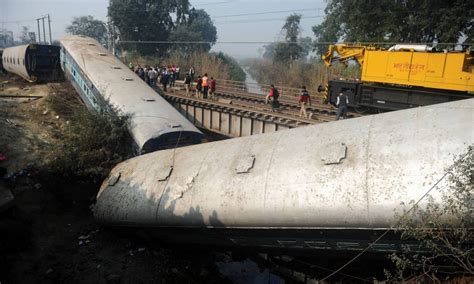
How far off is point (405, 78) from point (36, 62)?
80.2 ft

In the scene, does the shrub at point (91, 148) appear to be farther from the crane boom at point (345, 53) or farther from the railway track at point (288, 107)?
the crane boom at point (345, 53)

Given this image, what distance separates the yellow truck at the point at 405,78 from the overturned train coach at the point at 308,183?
11.5 meters

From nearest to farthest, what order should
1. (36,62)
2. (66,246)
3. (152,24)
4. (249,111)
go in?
(66,246) < (249,111) < (36,62) < (152,24)

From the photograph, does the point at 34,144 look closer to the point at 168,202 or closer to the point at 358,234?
the point at 168,202

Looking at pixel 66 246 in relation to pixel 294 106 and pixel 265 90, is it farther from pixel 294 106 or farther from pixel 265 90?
pixel 265 90

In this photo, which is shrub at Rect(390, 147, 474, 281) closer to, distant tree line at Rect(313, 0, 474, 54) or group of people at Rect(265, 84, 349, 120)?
group of people at Rect(265, 84, 349, 120)

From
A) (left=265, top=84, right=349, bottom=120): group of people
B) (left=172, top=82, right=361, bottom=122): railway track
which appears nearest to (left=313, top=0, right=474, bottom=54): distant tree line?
(left=172, top=82, right=361, bottom=122): railway track

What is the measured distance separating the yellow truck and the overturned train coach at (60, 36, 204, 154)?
1015 centimetres

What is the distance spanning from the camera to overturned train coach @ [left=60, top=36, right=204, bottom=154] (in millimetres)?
13141

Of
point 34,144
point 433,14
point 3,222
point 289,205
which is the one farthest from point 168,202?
point 433,14

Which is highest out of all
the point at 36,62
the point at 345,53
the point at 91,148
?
the point at 345,53

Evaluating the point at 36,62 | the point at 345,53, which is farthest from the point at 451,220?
the point at 36,62

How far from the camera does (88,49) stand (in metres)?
22.8

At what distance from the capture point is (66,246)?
403 inches
